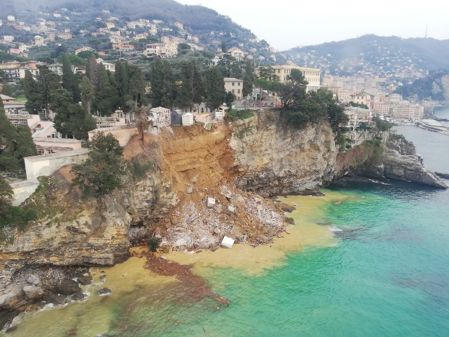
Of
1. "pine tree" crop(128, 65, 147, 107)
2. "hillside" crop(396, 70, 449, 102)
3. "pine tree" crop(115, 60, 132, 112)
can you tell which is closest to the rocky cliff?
"pine tree" crop(128, 65, 147, 107)

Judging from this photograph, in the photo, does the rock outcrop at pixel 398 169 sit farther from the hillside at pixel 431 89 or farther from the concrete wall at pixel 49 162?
the hillside at pixel 431 89

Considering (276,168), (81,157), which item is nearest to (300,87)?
(276,168)

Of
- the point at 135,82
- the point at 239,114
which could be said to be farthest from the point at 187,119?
the point at 135,82

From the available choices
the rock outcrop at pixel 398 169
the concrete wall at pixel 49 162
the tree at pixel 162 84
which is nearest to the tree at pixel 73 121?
the concrete wall at pixel 49 162

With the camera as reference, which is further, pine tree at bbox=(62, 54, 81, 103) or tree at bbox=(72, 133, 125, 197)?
pine tree at bbox=(62, 54, 81, 103)

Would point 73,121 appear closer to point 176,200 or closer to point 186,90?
point 176,200

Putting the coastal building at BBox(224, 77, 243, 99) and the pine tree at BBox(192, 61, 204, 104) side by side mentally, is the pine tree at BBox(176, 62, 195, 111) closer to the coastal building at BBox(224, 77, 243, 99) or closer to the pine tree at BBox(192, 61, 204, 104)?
the pine tree at BBox(192, 61, 204, 104)
